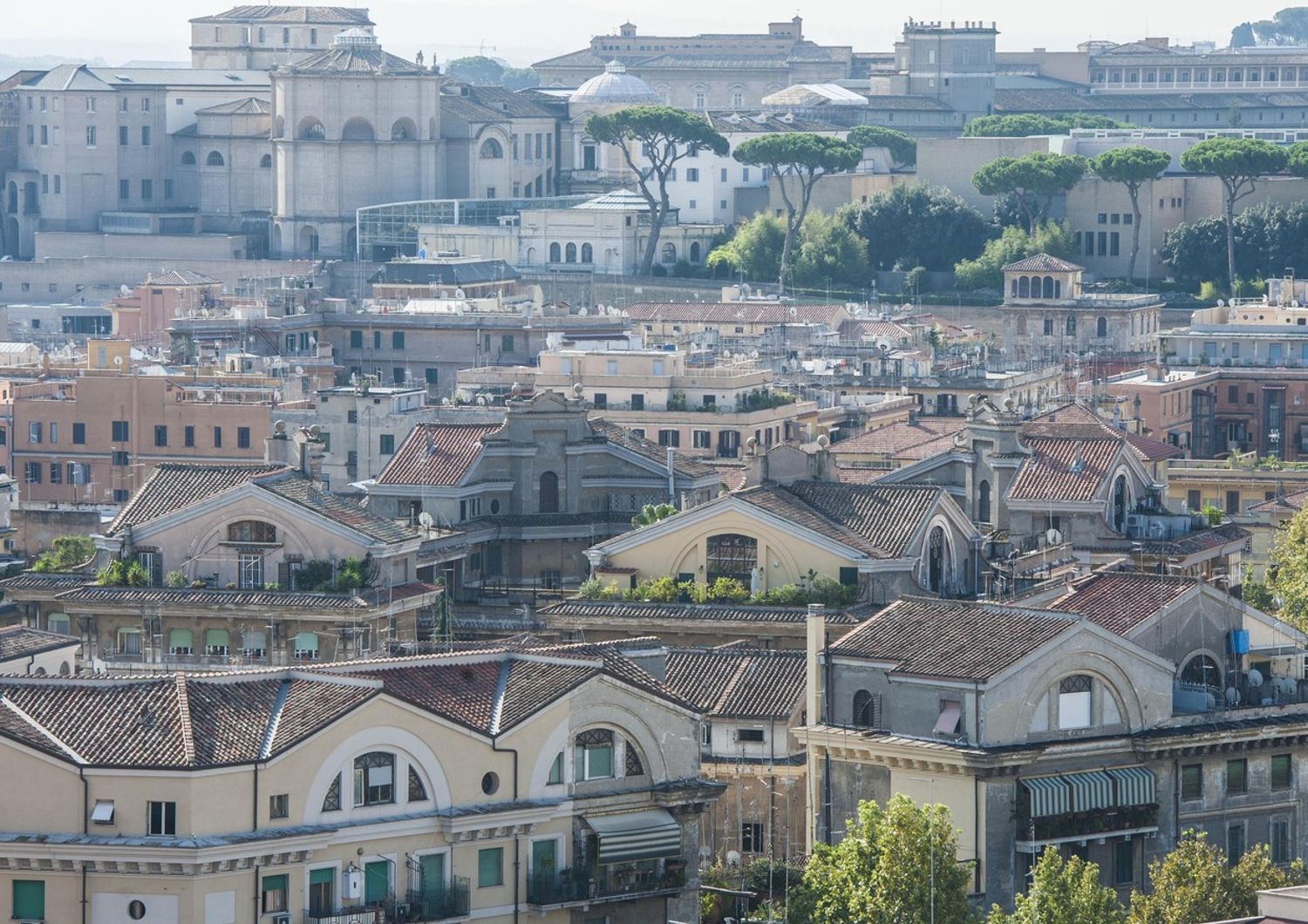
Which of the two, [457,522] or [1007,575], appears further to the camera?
[457,522]

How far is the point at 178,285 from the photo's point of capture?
99062 mm

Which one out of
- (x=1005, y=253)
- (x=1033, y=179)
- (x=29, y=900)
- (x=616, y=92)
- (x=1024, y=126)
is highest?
(x=616, y=92)

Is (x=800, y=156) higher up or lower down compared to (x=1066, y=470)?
higher up

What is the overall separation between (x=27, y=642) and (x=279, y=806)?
7773 millimetres

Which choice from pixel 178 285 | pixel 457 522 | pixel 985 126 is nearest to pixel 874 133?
pixel 985 126

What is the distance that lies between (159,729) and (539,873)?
3221mm

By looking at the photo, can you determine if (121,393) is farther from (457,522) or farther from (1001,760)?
(1001,760)

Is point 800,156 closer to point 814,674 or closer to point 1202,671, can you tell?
point 1202,671

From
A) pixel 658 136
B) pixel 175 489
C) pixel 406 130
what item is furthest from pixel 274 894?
pixel 406 130

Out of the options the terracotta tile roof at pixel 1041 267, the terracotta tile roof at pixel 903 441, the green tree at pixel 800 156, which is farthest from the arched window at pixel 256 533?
the green tree at pixel 800 156

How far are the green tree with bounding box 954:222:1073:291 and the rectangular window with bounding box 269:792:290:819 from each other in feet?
256

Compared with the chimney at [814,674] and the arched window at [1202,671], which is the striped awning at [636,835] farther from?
the arched window at [1202,671]

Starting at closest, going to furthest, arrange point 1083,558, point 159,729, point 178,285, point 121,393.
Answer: point 159,729 < point 1083,558 < point 121,393 < point 178,285

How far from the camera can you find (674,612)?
41.9 meters
